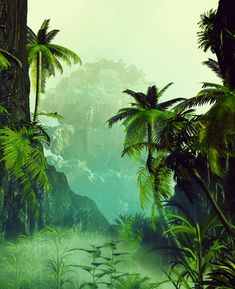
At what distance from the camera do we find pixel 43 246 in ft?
48.0

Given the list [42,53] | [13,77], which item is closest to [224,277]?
[13,77]

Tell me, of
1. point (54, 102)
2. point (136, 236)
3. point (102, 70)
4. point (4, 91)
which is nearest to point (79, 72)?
A: point (102, 70)

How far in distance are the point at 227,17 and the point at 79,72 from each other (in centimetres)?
9108

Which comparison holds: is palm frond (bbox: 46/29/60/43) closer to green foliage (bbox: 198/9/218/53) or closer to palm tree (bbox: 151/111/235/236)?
green foliage (bbox: 198/9/218/53)

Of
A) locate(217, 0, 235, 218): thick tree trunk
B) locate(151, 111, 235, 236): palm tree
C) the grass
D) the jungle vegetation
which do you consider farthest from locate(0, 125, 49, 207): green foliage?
locate(217, 0, 235, 218): thick tree trunk

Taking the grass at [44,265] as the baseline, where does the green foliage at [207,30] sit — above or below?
above

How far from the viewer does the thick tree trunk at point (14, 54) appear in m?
10.4

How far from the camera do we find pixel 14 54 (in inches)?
427

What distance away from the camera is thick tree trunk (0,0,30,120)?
10422 mm

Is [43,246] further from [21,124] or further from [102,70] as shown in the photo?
[102,70]

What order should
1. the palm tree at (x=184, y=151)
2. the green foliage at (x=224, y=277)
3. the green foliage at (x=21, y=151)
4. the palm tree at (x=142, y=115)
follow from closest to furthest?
the green foliage at (x=224, y=277), the palm tree at (x=184, y=151), the green foliage at (x=21, y=151), the palm tree at (x=142, y=115)

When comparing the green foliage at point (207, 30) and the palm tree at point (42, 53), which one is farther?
the palm tree at point (42, 53)

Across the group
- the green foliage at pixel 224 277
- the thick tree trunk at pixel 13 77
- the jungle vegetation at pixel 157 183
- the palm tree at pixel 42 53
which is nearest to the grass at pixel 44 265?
the jungle vegetation at pixel 157 183

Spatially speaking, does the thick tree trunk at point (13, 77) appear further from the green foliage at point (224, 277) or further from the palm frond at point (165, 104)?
the palm frond at point (165, 104)
